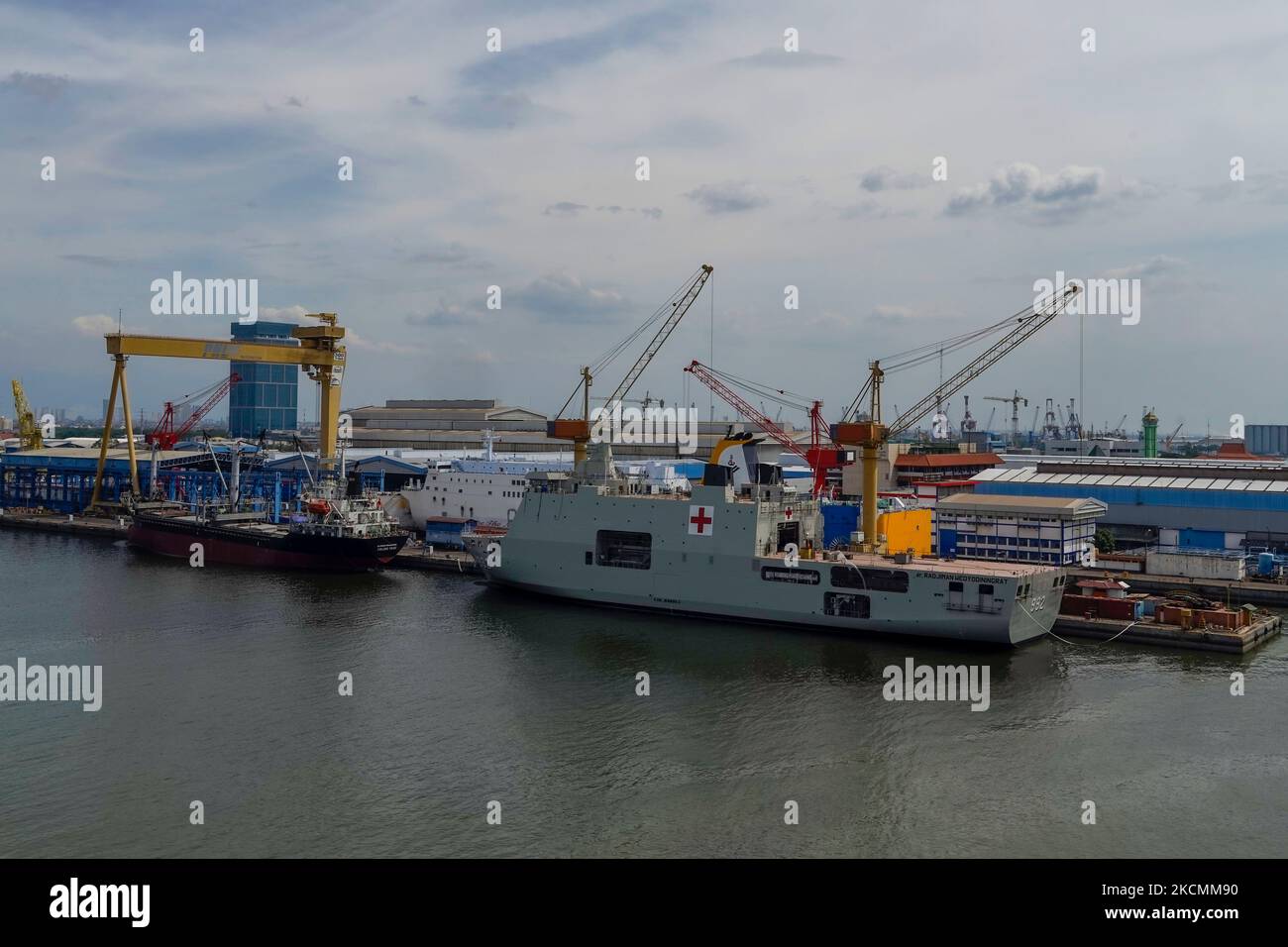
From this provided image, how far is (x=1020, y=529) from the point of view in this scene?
3039 centimetres

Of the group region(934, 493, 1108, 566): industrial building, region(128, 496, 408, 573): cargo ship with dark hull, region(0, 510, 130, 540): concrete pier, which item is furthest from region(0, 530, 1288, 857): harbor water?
region(0, 510, 130, 540): concrete pier

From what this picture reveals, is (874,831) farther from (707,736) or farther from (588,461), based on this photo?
(588,461)

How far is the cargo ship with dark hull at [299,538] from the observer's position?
33.6 metres

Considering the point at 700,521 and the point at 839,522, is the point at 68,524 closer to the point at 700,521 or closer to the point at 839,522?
the point at 700,521

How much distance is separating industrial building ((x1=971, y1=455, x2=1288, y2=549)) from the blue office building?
88178mm

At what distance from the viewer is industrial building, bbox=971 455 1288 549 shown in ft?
105

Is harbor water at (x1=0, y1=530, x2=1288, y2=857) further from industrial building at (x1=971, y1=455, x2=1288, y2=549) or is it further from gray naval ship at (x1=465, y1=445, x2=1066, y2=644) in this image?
industrial building at (x1=971, y1=455, x2=1288, y2=549)

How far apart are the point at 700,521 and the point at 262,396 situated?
9486 centimetres

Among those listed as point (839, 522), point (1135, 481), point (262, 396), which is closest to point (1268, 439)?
point (1135, 481)

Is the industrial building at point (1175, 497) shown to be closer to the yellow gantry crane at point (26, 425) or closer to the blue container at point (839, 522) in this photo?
the blue container at point (839, 522)

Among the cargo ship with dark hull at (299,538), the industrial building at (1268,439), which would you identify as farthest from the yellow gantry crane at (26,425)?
the industrial building at (1268,439)

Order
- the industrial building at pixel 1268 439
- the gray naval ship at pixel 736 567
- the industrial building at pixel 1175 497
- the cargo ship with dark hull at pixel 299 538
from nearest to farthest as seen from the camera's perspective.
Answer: the gray naval ship at pixel 736 567 → the industrial building at pixel 1175 497 → the cargo ship with dark hull at pixel 299 538 → the industrial building at pixel 1268 439

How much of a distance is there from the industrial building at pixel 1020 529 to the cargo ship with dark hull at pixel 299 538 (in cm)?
1844
